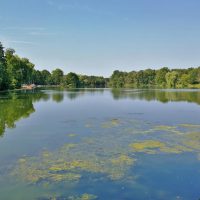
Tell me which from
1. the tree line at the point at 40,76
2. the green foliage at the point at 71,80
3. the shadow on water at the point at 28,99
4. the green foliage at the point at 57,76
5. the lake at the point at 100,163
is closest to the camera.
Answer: the lake at the point at 100,163

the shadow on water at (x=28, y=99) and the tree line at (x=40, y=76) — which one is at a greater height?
the tree line at (x=40, y=76)

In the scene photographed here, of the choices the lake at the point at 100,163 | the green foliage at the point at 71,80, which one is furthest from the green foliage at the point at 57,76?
the lake at the point at 100,163

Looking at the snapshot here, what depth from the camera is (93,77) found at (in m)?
197

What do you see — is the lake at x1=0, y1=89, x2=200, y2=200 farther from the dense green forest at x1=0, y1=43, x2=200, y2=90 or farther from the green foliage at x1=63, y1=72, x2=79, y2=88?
the green foliage at x1=63, y1=72, x2=79, y2=88

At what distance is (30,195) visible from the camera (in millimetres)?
7969

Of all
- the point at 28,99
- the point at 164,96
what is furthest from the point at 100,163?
the point at 164,96

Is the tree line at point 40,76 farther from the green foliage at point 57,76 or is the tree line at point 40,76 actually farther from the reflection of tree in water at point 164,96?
the reflection of tree in water at point 164,96

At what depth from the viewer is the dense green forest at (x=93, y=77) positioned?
89594mm

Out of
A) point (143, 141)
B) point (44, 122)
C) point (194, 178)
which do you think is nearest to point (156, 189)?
point (194, 178)

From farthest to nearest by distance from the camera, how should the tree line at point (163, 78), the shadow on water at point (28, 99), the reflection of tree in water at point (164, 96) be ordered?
the tree line at point (163, 78) < the reflection of tree in water at point (164, 96) < the shadow on water at point (28, 99)

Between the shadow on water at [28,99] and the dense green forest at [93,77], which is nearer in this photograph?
the shadow on water at [28,99]

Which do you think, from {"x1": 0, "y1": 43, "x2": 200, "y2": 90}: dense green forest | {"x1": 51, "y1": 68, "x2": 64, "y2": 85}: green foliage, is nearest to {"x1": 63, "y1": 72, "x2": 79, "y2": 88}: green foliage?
{"x1": 0, "y1": 43, "x2": 200, "y2": 90}: dense green forest

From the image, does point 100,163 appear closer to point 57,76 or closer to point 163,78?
point 163,78

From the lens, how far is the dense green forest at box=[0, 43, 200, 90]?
294 ft
